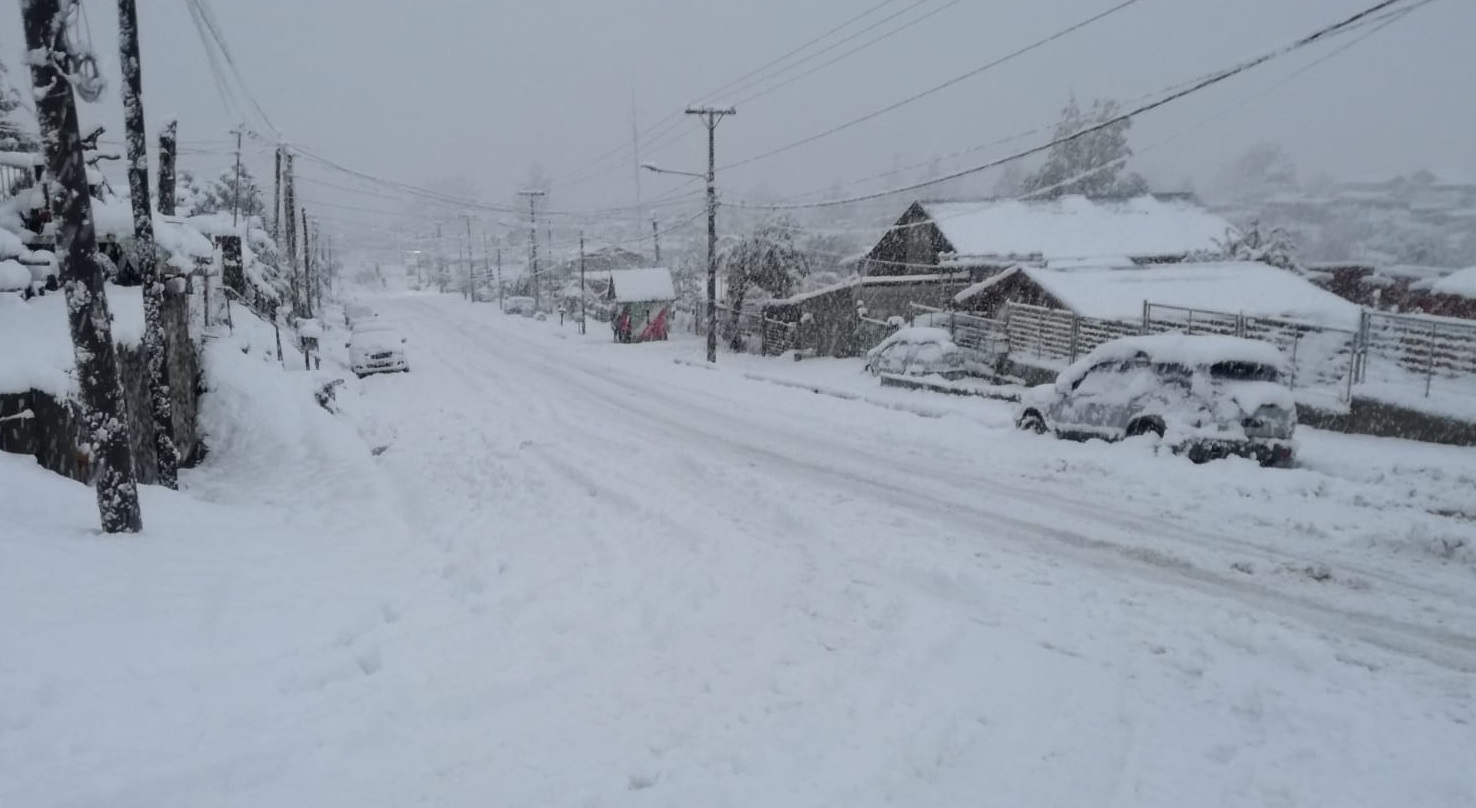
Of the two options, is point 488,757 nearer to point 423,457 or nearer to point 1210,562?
point 1210,562

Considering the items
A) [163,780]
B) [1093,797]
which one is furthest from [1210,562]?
[163,780]

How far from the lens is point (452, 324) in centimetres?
5244

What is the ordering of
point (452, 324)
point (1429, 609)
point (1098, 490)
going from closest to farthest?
point (1429, 609) < point (1098, 490) < point (452, 324)

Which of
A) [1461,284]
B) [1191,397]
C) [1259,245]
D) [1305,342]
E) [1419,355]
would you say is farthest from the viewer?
[1259,245]

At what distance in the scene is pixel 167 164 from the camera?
12.4m

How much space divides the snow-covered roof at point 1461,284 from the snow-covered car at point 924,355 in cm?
1511

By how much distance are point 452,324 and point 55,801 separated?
52100 mm

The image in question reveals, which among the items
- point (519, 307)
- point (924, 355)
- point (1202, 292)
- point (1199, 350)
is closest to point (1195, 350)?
point (1199, 350)

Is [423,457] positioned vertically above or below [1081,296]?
below

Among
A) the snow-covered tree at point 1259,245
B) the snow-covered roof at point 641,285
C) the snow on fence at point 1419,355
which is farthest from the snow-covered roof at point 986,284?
the snow-covered roof at point 641,285

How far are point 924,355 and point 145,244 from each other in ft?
64.6

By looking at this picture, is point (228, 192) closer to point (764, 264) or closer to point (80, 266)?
point (764, 264)

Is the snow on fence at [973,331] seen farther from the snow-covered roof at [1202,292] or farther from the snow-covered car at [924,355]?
the snow-covered roof at [1202,292]

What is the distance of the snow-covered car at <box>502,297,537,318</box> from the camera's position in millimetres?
67387
